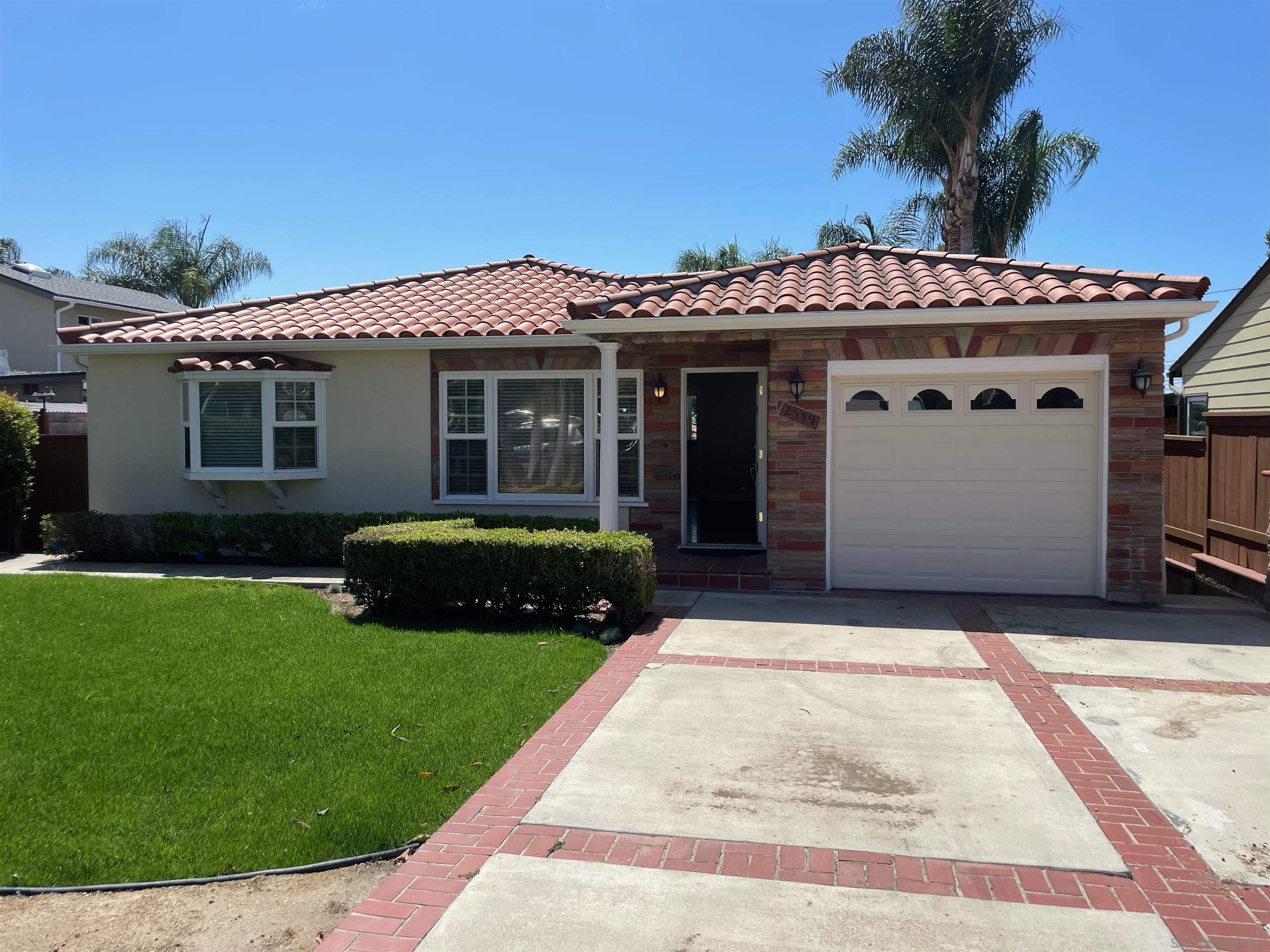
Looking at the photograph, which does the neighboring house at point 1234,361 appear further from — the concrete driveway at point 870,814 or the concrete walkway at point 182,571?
the concrete walkway at point 182,571

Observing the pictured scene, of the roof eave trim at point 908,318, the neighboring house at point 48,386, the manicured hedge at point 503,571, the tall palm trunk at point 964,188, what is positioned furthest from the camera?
the tall palm trunk at point 964,188

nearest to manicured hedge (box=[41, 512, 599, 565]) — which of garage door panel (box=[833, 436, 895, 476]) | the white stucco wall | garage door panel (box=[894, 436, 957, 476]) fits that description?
the white stucco wall

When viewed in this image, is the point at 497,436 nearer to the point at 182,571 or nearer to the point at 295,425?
the point at 295,425

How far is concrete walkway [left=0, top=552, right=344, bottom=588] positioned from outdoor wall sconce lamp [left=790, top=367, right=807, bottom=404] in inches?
213

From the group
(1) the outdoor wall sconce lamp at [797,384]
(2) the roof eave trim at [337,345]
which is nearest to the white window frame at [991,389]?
(1) the outdoor wall sconce lamp at [797,384]

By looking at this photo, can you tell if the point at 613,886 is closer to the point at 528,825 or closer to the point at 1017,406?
the point at 528,825

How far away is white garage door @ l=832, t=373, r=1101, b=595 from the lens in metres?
9.08

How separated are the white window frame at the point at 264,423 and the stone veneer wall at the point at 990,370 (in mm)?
6035

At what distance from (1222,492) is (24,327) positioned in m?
27.6

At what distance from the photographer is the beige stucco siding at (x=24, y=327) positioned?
2452 cm

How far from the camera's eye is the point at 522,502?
11.6 meters

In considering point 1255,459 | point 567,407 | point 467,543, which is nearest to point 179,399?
point 567,407

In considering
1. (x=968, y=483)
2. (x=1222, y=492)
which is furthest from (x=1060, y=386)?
(x=1222, y=492)

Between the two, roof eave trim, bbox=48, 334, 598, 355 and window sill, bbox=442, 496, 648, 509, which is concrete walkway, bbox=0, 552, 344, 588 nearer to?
window sill, bbox=442, 496, 648, 509
